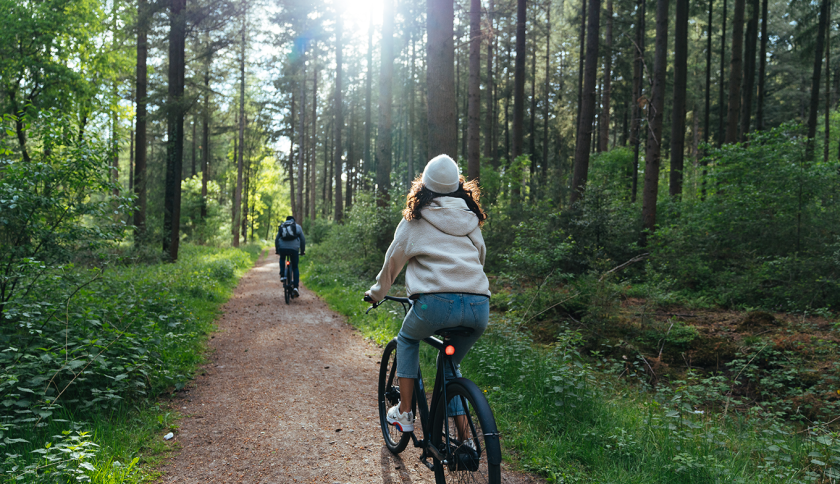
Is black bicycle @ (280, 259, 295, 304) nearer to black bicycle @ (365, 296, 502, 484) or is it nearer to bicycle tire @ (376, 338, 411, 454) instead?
bicycle tire @ (376, 338, 411, 454)

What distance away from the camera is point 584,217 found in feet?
33.0

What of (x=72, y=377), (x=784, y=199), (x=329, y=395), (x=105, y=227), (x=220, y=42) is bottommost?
(x=329, y=395)

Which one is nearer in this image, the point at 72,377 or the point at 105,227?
the point at 72,377

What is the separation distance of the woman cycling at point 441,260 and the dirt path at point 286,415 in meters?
1.24

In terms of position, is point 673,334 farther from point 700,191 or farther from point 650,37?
point 650,37

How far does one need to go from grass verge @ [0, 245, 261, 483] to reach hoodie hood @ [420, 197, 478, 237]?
2815mm

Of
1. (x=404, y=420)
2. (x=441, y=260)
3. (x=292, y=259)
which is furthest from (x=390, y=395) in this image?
(x=292, y=259)

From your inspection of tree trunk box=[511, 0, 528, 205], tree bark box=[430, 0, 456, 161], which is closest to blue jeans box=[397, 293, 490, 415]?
tree bark box=[430, 0, 456, 161]

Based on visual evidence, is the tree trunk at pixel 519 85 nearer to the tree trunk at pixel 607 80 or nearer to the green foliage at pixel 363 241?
the tree trunk at pixel 607 80

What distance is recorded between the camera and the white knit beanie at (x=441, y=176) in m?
2.91

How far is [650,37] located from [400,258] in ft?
89.5

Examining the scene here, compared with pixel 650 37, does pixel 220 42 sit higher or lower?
lower

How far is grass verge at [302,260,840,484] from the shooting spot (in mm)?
3199

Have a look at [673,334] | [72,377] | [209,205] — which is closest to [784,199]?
[673,334]
